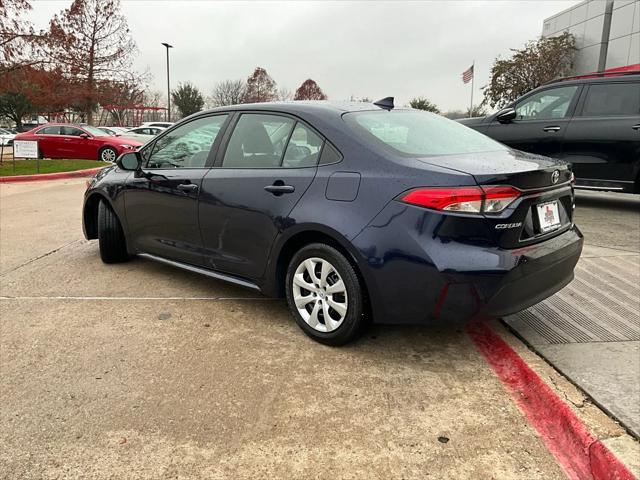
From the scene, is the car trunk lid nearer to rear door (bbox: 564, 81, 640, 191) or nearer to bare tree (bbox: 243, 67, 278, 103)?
rear door (bbox: 564, 81, 640, 191)

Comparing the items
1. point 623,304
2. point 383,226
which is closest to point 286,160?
point 383,226

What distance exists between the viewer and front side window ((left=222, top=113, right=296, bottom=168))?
359 cm

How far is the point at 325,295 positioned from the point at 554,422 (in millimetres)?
1416

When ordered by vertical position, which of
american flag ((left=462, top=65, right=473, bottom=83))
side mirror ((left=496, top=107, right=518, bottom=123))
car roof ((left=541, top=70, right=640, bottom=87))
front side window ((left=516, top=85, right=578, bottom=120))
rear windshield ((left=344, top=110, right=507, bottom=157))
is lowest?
rear windshield ((left=344, top=110, right=507, bottom=157))

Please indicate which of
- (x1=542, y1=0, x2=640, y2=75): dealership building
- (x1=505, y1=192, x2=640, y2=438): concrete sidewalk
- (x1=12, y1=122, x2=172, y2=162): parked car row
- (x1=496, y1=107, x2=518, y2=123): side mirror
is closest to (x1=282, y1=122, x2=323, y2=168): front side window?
(x1=505, y1=192, x2=640, y2=438): concrete sidewalk

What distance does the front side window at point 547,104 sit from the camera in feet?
24.4

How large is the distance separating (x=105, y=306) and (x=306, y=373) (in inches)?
75.0

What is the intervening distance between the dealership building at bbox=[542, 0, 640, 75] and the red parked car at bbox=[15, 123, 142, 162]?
64.3 feet

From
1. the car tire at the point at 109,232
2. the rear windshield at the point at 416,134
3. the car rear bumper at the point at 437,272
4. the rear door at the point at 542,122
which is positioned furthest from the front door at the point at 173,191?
the rear door at the point at 542,122

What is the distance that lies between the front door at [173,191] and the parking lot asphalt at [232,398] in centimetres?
47

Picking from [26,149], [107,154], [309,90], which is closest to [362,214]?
[26,149]

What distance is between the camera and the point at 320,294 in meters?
3.29

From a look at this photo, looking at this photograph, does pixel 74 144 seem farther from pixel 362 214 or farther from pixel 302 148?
pixel 362 214

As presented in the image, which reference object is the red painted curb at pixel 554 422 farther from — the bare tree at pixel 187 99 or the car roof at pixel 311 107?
the bare tree at pixel 187 99
